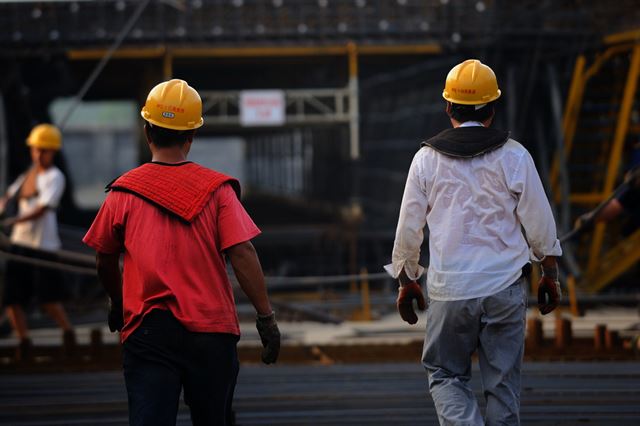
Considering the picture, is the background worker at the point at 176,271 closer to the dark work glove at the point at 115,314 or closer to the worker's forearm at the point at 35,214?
the dark work glove at the point at 115,314

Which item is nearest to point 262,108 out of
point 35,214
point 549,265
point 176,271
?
point 35,214

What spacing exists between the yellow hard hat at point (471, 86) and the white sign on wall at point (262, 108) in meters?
13.5

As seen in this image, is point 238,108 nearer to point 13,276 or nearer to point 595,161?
point 595,161

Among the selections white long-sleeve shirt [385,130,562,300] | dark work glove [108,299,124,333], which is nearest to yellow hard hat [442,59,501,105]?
white long-sleeve shirt [385,130,562,300]

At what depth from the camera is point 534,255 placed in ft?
17.9

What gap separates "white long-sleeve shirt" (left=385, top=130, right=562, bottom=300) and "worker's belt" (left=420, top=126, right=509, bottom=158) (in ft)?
0.11

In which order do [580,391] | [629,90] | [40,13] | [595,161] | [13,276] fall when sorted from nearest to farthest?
[580,391], [13,276], [629,90], [595,161], [40,13]

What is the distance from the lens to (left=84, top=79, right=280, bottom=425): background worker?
15.4 ft

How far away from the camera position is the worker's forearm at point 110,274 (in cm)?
504

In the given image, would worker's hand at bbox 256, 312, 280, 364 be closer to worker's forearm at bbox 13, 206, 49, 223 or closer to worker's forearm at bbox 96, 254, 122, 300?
worker's forearm at bbox 96, 254, 122, 300

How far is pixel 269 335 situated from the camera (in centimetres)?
500

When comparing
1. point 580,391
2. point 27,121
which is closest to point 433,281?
point 580,391

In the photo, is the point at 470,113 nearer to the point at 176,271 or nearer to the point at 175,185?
the point at 175,185

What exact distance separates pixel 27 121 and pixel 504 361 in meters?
15.5
